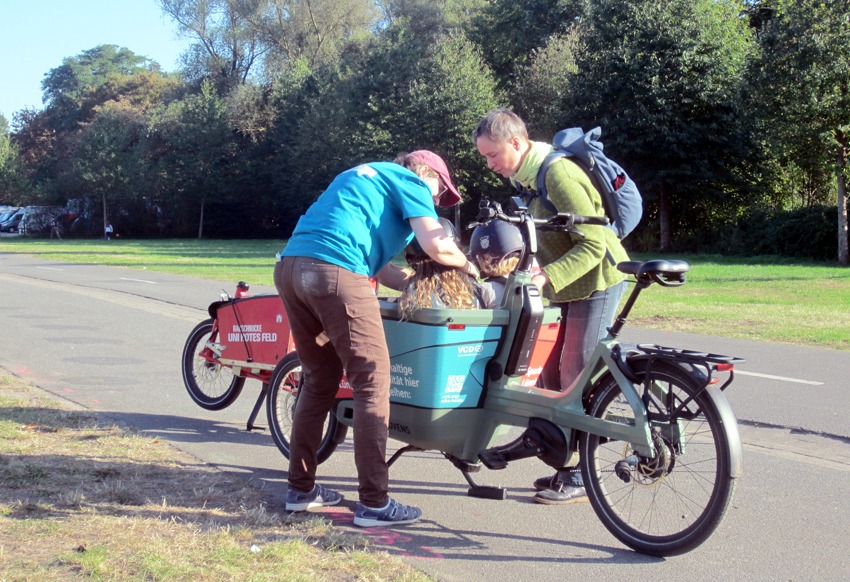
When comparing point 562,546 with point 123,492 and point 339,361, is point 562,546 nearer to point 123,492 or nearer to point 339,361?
point 339,361

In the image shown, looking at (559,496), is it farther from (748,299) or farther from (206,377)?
Result: (748,299)

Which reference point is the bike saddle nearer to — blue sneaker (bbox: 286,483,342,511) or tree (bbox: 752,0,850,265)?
blue sneaker (bbox: 286,483,342,511)

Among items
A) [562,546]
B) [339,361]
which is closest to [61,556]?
[339,361]

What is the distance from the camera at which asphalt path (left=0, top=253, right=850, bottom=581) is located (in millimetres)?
4109

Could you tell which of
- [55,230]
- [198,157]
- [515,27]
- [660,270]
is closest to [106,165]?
[55,230]

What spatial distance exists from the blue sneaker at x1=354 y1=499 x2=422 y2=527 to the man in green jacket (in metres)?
0.80

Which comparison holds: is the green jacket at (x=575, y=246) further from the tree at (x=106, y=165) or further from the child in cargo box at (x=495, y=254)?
the tree at (x=106, y=165)

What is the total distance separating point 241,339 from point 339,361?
83.4 inches

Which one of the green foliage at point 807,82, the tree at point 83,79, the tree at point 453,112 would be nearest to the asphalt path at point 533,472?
the green foliage at point 807,82

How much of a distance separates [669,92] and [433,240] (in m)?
30.3

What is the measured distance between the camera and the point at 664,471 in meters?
4.11

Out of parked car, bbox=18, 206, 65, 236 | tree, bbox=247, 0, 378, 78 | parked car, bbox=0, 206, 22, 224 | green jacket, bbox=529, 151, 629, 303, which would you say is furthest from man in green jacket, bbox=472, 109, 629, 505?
parked car, bbox=0, 206, 22, 224

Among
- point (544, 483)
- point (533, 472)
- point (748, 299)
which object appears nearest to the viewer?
point (544, 483)

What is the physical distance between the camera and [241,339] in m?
6.66
